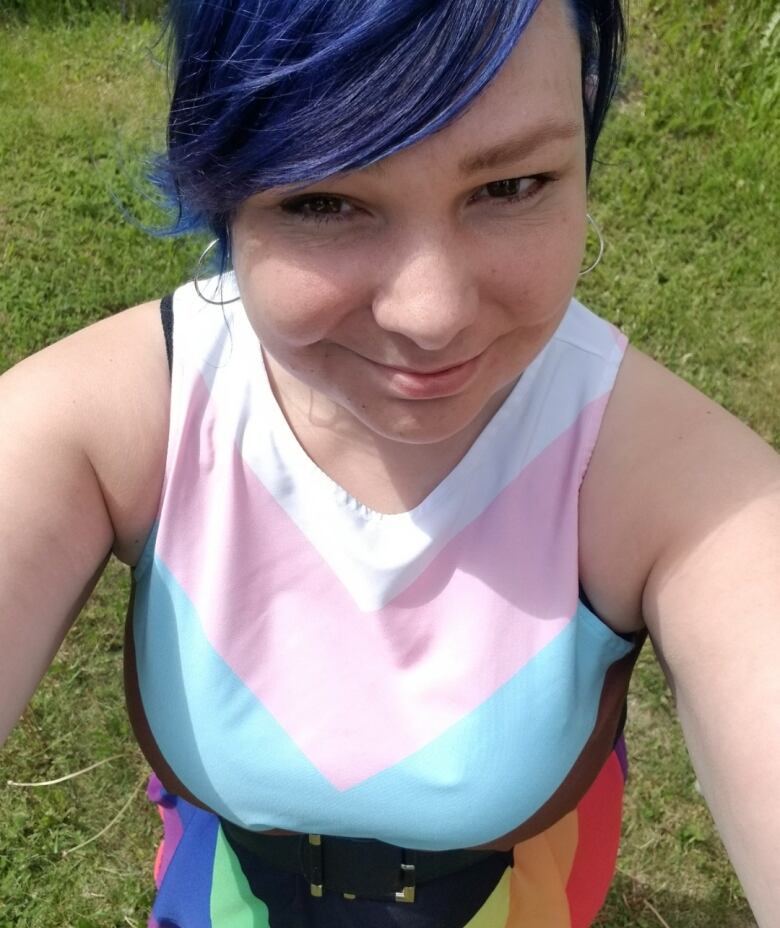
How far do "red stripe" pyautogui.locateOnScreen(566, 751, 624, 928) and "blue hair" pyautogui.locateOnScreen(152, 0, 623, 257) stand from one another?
1.27m

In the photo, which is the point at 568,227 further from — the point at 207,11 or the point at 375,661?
the point at 375,661

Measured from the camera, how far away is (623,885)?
8.50 feet

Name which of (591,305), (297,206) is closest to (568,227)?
(297,206)

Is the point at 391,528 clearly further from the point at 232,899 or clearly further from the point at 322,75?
the point at 232,899

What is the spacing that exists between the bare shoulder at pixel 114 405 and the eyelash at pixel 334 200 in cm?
Answer: 39

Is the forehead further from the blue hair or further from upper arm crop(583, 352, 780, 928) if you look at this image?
upper arm crop(583, 352, 780, 928)

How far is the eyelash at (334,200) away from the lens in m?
0.99

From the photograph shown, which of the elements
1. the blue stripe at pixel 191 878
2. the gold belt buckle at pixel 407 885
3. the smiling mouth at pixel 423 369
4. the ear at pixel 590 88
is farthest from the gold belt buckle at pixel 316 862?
the ear at pixel 590 88

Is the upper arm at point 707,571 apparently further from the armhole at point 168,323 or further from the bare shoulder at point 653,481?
the armhole at point 168,323

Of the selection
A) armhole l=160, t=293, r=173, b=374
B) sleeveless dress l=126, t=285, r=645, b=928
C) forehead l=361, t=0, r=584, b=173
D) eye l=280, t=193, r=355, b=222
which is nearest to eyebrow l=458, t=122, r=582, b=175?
forehead l=361, t=0, r=584, b=173

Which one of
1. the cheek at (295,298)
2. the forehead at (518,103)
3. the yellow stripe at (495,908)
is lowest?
the yellow stripe at (495,908)

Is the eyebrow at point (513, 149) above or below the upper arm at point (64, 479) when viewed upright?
above

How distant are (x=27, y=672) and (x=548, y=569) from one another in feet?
2.21

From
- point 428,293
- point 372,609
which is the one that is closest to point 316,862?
point 372,609
